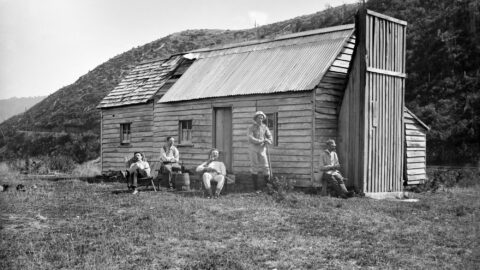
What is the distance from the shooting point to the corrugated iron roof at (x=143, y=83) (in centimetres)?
2228

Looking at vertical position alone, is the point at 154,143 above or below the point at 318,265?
→ above

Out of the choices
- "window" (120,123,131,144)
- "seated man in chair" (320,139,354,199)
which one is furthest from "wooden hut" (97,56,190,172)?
"seated man in chair" (320,139,354,199)

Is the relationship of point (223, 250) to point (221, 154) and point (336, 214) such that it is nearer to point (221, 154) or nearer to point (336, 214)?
point (336, 214)

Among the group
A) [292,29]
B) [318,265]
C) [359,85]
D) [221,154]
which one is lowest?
[318,265]

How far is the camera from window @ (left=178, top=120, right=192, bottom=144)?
786 inches

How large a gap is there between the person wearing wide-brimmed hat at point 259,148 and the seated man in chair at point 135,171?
3115 mm

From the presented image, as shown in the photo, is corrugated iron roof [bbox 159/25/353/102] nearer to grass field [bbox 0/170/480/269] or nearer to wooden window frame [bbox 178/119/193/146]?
wooden window frame [bbox 178/119/193/146]

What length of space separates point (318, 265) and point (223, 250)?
5.01 ft

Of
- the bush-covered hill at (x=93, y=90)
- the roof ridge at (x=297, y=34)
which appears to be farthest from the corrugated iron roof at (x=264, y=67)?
the bush-covered hill at (x=93, y=90)

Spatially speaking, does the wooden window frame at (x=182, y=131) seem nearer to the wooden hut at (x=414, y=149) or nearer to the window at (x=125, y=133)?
the window at (x=125, y=133)

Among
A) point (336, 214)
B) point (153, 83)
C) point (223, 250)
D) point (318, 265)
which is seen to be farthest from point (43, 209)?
point (153, 83)

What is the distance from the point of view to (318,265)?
23.1ft

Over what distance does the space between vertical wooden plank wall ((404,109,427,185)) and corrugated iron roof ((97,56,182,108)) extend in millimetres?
10092

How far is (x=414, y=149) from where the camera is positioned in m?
18.0
